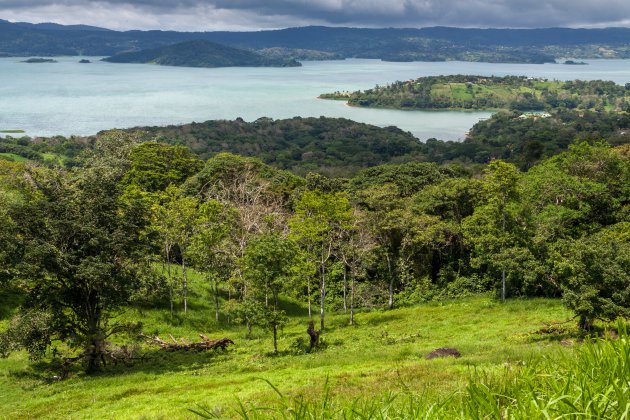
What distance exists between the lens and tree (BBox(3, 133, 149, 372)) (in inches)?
677

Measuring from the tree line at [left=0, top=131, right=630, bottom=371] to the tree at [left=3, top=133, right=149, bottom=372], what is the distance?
0.05 metres

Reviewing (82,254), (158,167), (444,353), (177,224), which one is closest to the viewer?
(444,353)

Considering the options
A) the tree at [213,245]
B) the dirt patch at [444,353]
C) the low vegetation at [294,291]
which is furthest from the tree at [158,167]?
the dirt patch at [444,353]

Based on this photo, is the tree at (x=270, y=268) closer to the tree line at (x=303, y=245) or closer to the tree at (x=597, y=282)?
the tree line at (x=303, y=245)

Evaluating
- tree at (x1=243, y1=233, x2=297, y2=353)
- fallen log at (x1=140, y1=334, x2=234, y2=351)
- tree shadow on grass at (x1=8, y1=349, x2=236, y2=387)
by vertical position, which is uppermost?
tree at (x1=243, y1=233, x2=297, y2=353)

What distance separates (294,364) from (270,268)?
4348mm

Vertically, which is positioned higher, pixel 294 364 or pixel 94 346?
pixel 94 346

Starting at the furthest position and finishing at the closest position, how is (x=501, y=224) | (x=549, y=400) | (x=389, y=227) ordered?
(x=389, y=227) < (x=501, y=224) < (x=549, y=400)

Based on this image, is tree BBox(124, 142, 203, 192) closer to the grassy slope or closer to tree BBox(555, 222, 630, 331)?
the grassy slope

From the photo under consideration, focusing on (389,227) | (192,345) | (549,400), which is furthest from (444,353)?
(549,400)

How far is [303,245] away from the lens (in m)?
28.6

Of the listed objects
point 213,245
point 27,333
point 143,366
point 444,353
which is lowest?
point 143,366

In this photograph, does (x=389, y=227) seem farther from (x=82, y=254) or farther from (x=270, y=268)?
(x=82, y=254)

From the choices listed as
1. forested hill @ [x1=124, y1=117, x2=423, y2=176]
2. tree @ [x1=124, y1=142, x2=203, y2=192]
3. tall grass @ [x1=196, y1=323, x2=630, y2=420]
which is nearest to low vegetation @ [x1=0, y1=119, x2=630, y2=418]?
tall grass @ [x1=196, y1=323, x2=630, y2=420]
